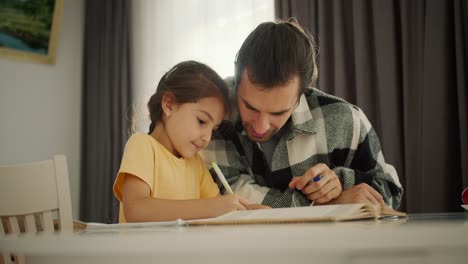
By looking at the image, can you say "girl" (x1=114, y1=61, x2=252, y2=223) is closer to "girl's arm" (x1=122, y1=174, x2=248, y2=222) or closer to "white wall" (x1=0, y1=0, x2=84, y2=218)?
"girl's arm" (x1=122, y1=174, x2=248, y2=222)

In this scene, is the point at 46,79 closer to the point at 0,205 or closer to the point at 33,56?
the point at 33,56

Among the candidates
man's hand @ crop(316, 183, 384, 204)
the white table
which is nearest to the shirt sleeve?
man's hand @ crop(316, 183, 384, 204)

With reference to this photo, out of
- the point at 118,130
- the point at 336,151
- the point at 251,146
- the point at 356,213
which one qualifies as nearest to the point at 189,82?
the point at 251,146

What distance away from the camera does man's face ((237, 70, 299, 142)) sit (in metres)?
1.20

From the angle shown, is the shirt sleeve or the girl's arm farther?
the shirt sleeve


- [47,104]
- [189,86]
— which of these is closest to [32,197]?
[189,86]

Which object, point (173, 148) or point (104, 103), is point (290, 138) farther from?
point (104, 103)

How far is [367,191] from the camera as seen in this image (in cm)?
109

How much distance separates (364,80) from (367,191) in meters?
1.15

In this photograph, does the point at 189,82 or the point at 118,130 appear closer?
the point at 189,82

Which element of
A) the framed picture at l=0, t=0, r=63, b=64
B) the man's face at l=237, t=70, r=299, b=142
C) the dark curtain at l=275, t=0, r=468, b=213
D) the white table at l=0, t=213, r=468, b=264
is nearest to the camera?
the white table at l=0, t=213, r=468, b=264

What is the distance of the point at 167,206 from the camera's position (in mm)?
1010

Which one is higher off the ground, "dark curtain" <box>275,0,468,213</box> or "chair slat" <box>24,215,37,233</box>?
"dark curtain" <box>275,0,468,213</box>

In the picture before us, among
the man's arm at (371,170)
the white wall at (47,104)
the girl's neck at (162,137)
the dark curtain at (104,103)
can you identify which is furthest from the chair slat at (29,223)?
the white wall at (47,104)
